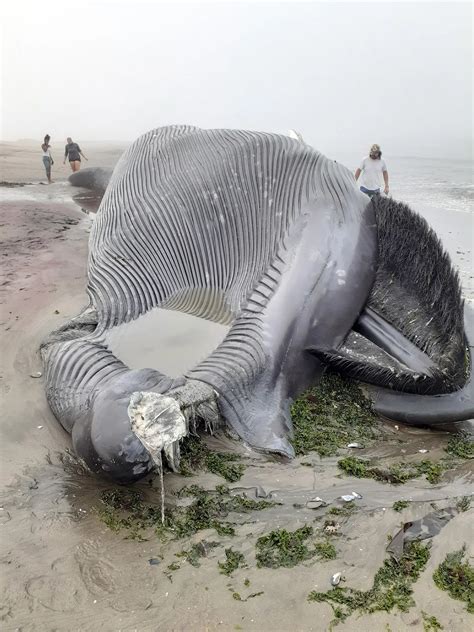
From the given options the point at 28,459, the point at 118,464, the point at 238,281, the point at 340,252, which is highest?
the point at 340,252

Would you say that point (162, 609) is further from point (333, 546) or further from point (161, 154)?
point (161, 154)

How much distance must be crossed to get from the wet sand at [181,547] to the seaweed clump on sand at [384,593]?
0.04m

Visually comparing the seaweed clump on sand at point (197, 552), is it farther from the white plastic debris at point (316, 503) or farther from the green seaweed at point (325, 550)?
the white plastic debris at point (316, 503)

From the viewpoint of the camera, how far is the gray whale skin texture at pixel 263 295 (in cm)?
497

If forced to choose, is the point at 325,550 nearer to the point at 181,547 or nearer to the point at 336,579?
the point at 336,579

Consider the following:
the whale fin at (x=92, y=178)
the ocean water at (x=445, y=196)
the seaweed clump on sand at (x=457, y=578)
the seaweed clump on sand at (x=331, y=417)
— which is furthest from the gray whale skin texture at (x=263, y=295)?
the whale fin at (x=92, y=178)

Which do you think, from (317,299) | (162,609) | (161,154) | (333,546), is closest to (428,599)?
(333,546)

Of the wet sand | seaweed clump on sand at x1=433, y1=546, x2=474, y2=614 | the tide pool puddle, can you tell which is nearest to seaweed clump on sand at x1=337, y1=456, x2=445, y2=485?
the wet sand

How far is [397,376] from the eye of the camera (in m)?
5.53

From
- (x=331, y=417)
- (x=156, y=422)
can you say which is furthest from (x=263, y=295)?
(x=156, y=422)

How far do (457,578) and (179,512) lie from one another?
6.27ft

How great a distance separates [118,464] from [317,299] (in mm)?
2694

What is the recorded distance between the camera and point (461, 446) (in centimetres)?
500

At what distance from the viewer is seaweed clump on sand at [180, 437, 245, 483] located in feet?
15.0
